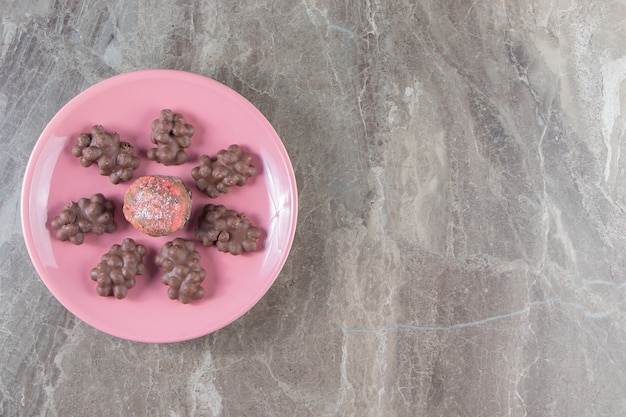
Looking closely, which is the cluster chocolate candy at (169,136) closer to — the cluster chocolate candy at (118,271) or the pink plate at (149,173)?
the pink plate at (149,173)

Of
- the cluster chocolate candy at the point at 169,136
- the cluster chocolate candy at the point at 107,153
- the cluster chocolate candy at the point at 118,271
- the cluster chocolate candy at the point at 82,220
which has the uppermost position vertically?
the cluster chocolate candy at the point at 169,136

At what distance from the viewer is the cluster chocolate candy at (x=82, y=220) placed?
1.32m

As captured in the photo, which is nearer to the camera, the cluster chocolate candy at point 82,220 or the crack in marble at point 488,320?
the cluster chocolate candy at point 82,220

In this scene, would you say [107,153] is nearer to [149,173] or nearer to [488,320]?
[149,173]

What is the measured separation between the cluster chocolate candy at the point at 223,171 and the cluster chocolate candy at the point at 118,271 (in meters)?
0.24

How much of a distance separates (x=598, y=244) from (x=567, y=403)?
1.55 ft

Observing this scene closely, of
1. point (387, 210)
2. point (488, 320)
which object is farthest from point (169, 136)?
point (488, 320)

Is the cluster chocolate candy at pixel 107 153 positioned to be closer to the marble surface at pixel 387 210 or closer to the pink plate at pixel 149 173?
the pink plate at pixel 149 173

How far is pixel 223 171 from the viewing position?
4.41ft

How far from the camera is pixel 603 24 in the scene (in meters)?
1.58

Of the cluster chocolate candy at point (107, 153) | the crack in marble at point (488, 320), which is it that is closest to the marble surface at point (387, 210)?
the crack in marble at point (488, 320)

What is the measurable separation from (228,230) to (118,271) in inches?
11.3

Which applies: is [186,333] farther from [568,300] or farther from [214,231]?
[568,300]

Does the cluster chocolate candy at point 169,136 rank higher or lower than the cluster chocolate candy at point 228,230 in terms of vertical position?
higher
